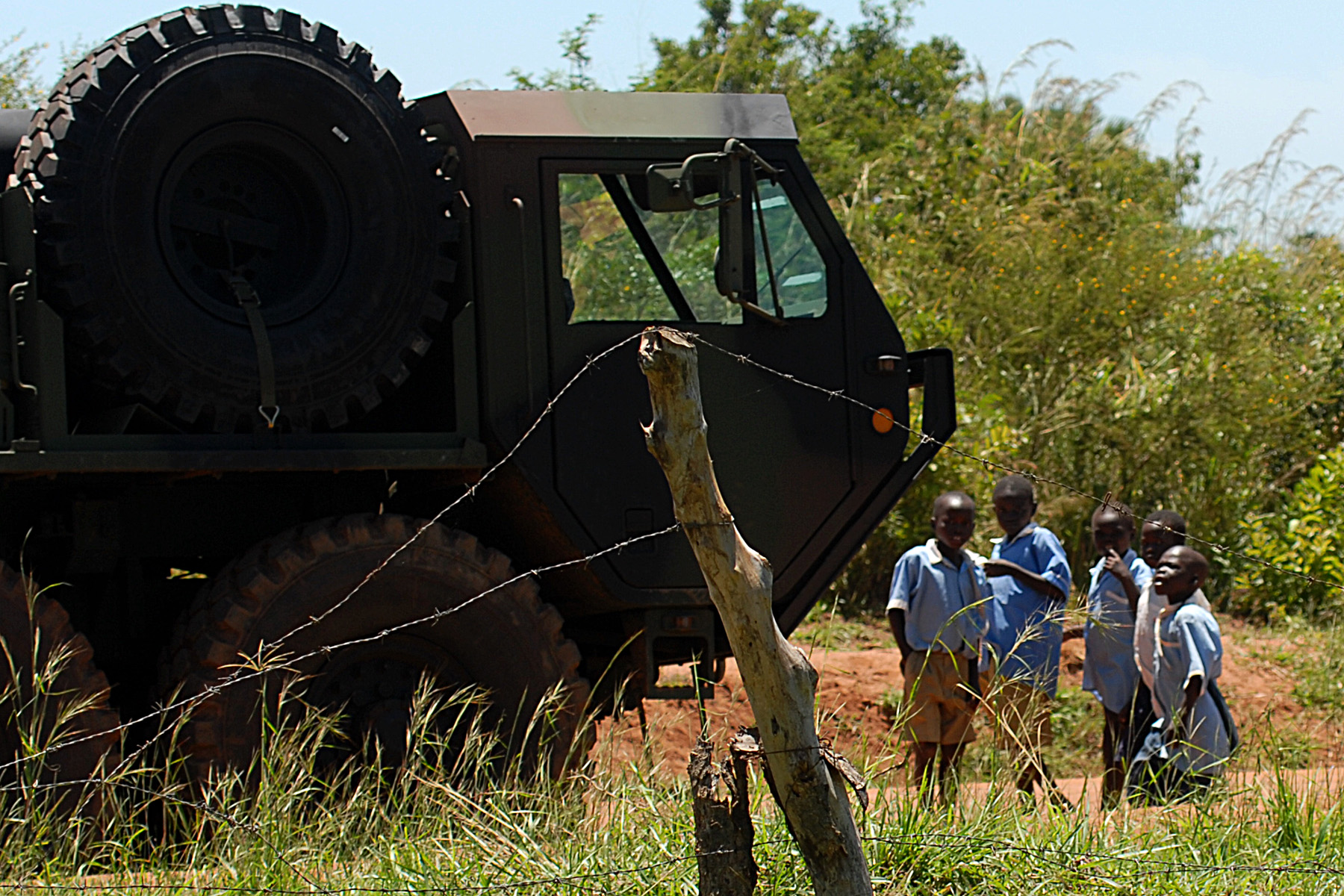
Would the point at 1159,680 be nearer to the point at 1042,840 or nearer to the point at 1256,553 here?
the point at 1042,840

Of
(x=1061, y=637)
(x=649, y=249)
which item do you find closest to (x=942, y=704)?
(x=1061, y=637)

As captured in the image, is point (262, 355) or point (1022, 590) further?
point (1022, 590)

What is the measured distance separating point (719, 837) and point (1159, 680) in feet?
10.9

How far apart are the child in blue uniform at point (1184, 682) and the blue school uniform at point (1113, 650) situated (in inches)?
13.7

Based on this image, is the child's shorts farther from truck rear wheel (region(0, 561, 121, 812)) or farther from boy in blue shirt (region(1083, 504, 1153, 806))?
truck rear wheel (region(0, 561, 121, 812))

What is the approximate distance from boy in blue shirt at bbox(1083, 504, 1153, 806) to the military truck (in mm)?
1156

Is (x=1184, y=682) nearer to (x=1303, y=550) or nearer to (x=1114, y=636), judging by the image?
(x=1114, y=636)

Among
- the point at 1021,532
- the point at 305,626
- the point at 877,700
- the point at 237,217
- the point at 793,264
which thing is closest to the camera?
the point at 305,626

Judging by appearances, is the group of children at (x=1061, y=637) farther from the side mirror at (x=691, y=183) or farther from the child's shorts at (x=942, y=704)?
the side mirror at (x=691, y=183)

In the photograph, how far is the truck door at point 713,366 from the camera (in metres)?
5.53

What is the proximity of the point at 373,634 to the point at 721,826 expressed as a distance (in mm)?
2425

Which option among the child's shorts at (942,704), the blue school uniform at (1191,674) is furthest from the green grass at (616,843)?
the child's shorts at (942,704)

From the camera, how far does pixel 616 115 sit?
566 cm

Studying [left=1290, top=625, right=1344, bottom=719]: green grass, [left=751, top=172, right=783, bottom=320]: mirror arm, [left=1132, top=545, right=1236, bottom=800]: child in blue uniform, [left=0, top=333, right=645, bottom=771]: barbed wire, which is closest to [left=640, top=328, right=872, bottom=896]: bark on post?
[left=0, top=333, right=645, bottom=771]: barbed wire
